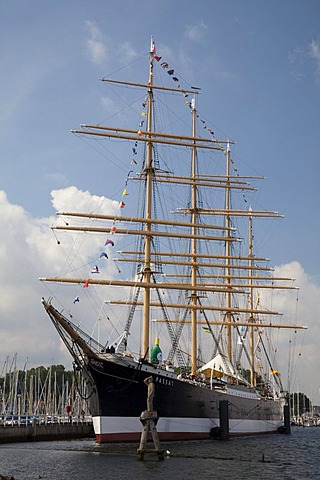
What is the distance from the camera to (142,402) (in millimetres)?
43344

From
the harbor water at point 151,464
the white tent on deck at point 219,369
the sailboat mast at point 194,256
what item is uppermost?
the sailboat mast at point 194,256

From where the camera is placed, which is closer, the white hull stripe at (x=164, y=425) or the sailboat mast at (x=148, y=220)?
the white hull stripe at (x=164, y=425)

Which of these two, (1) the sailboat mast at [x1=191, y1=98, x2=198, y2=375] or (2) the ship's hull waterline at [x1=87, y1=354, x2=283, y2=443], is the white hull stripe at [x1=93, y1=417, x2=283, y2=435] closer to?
(2) the ship's hull waterline at [x1=87, y1=354, x2=283, y2=443]

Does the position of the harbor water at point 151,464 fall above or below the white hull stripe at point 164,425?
below

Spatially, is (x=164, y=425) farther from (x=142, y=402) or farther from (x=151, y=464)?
(x=151, y=464)

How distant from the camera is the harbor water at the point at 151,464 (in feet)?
90.2

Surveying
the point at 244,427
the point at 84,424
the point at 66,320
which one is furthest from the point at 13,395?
the point at 66,320

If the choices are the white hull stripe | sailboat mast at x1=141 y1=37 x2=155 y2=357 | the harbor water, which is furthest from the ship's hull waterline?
sailboat mast at x1=141 y1=37 x2=155 y2=357

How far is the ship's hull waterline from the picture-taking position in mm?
42000

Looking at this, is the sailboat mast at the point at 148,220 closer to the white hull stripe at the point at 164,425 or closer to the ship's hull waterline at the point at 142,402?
the ship's hull waterline at the point at 142,402

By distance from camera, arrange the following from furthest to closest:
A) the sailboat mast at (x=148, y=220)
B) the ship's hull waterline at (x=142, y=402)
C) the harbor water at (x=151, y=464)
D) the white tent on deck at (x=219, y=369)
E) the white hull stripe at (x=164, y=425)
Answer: the white tent on deck at (x=219, y=369), the sailboat mast at (x=148, y=220), the ship's hull waterline at (x=142, y=402), the white hull stripe at (x=164, y=425), the harbor water at (x=151, y=464)

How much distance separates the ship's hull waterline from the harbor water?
59.2 inches

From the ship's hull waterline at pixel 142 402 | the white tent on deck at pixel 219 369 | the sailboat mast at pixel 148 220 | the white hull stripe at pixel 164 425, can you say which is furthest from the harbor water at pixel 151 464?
the white tent on deck at pixel 219 369

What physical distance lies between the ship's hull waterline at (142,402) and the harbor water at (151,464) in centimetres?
150
